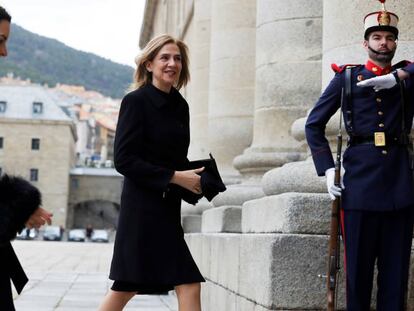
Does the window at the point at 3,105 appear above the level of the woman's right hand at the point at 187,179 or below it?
above

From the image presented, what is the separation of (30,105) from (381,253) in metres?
97.9

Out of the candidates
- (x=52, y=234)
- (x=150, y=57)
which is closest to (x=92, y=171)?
(x=52, y=234)

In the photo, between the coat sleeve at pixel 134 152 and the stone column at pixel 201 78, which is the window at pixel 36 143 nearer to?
the stone column at pixel 201 78

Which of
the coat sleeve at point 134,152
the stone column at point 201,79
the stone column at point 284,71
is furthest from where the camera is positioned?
A: the stone column at point 201,79

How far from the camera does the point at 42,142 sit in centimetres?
9994

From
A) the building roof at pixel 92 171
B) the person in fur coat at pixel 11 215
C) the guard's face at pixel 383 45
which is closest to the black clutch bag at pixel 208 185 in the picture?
the guard's face at pixel 383 45

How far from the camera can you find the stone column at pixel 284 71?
874 centimetres

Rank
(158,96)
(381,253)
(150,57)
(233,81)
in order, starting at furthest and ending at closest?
(233,81) < (150,57) < (158,96) < (381,253)

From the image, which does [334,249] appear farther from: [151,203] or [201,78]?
[201,78]

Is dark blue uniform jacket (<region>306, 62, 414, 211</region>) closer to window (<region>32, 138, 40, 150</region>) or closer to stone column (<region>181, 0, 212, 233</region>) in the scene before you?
stone column (<region>181, 0, 212, 233</region>)

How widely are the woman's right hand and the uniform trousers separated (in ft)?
2.71

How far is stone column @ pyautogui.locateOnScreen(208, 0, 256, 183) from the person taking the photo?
12.3 meters

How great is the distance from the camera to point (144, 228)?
201 inches

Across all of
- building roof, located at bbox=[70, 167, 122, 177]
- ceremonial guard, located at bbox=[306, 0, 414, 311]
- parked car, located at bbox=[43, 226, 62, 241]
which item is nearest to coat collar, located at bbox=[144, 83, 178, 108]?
ceremonial guard, located at bbox=[306, 0, 414, 311]
